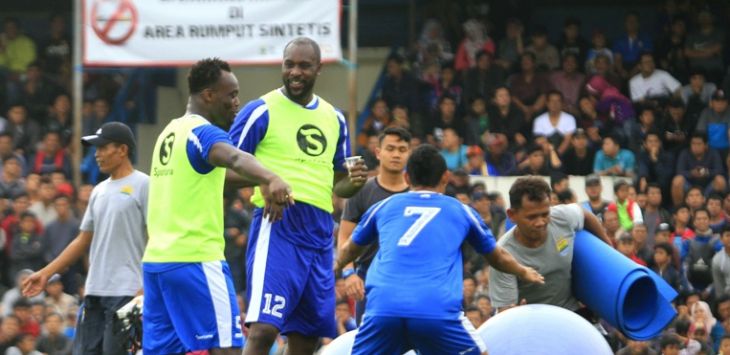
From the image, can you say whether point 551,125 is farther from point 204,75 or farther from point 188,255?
point 188,255

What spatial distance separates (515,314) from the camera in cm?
1017

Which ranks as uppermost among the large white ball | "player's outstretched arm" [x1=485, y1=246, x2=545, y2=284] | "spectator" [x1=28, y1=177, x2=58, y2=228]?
"player's outstretched arm" [x1=485, y1=246, x2=545, y2=284]

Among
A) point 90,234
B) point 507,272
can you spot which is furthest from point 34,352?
point 507,272

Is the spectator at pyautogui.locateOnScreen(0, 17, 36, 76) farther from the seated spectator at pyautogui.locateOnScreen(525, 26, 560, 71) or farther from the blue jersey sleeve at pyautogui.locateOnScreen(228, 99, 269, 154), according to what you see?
the blue jersey sleeve at pyautogui.locateOnScreen(228, 99, 269, 154)

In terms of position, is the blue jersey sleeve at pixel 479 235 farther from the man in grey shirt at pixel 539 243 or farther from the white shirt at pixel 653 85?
the white shirt at pixel 653 85

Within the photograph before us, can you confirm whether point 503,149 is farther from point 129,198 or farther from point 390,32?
point 129,198

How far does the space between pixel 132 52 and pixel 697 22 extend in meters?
7.48

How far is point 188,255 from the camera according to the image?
9320 millimetres

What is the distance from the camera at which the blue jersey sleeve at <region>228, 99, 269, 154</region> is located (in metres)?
9.79

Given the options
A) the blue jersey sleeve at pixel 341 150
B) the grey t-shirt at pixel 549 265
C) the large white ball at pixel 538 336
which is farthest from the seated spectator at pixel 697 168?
the blue jersey sleeve at pixel 341 150

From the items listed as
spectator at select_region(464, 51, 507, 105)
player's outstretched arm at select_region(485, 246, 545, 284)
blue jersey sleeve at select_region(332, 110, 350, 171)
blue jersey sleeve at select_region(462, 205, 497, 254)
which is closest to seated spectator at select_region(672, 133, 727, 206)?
spectator at select_region(464, 51, 507, 105)

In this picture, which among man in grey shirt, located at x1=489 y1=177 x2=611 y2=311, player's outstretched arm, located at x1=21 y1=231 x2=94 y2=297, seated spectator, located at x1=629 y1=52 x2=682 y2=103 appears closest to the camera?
man in grey shirt, located at x1=489 y1=177 x2=611 y2=311

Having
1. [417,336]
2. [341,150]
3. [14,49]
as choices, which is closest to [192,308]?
[417,336]

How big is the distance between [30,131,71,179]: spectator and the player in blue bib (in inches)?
450
